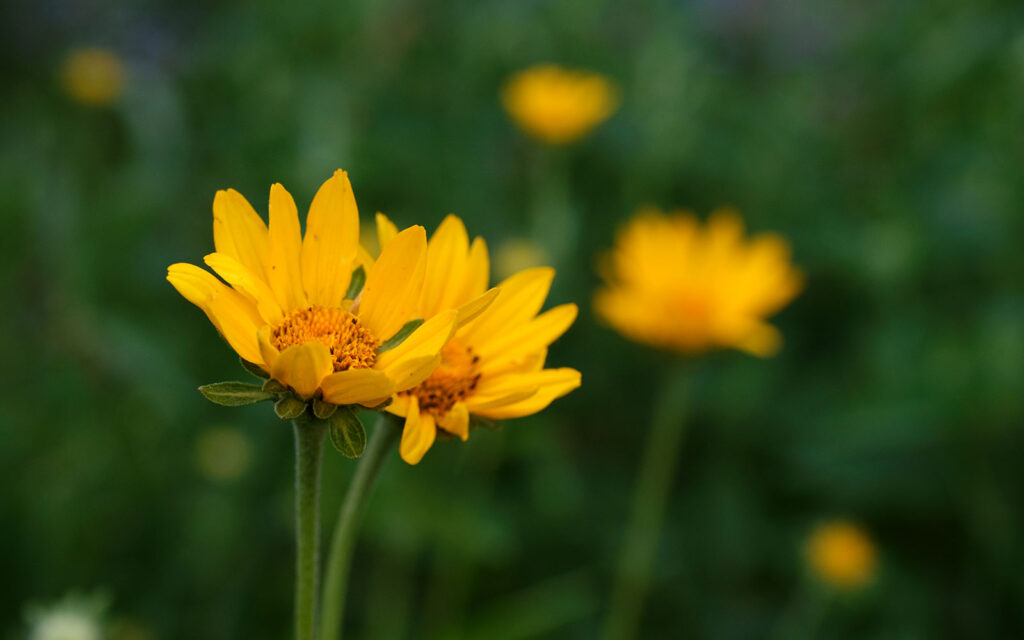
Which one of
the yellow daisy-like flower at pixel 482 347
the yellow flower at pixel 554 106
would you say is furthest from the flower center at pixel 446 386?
the yellow flower at pixel 554 106

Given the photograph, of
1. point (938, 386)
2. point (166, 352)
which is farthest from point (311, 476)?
point (938, 386)

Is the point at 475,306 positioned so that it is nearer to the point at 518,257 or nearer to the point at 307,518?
the point at 307,518

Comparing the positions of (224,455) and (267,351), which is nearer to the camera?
(267,351)

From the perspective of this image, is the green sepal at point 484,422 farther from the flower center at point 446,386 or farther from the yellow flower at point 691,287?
the yellow flower at point 691,287

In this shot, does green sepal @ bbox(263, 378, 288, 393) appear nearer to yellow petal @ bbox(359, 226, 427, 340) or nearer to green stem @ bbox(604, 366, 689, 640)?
yellow petal @ bbox(359, 226, 427, 340)

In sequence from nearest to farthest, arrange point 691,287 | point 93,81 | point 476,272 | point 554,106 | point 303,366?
point 303,366
point 476,272
point 691,287
point 554,106
point 93,81

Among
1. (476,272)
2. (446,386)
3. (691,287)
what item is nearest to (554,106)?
(691,287)

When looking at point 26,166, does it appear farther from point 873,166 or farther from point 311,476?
point 873,166
